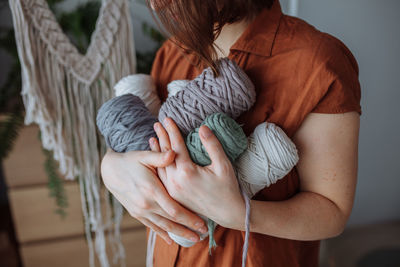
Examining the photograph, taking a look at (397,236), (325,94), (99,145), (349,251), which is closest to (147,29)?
(99,145)

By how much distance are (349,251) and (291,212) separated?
0.82 m

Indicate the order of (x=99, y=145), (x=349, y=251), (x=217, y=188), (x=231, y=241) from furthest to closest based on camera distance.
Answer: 1. (x=349, y=251)
2. (x=99, y=145)
3. (x=231, y=241)
4. (x=217, y=188)

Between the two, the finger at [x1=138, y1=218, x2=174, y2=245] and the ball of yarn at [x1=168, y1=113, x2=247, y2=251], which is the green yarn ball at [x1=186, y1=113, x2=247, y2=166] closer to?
the ball of yarn at [x1=168, y1=113, x2=247, y2=251]

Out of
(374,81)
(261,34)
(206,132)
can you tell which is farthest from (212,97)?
(374,81)

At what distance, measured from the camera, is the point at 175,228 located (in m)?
0.46

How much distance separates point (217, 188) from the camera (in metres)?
0.40

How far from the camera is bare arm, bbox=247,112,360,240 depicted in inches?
17.1

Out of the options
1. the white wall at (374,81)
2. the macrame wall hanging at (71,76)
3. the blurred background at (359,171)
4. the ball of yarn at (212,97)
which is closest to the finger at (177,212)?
the ball of yarn at (212,97)

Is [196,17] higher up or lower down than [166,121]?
higher up

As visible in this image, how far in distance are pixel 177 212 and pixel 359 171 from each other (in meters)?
0.96

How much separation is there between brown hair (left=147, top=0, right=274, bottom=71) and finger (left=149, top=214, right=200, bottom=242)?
0.84 ft

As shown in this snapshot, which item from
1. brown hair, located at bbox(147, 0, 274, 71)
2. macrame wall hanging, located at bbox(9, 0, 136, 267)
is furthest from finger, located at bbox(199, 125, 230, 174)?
macrame wall hanging, located at bbox(9, 0, 136, 267)

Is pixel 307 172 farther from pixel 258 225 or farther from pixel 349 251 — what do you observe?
pixel 349 251

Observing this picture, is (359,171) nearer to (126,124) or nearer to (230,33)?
(230,33)
